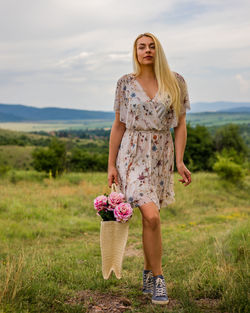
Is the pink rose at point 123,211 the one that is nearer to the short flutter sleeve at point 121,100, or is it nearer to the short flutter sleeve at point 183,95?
the short flutter sleeve at point 121,100

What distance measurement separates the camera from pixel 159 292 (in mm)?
3336

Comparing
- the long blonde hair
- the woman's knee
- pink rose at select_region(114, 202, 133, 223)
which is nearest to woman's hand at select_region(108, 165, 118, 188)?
pink rose at select_region(114, 202, 133, 223)

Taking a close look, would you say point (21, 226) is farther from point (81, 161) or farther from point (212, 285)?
point (81, 161)

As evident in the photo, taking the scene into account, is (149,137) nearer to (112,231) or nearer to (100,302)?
(112,231)

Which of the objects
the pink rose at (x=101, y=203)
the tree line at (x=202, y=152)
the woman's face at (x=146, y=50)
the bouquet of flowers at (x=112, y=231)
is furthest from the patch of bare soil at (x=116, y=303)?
the tree line at (x=202, y=152)

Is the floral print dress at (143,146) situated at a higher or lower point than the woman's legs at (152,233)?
higher

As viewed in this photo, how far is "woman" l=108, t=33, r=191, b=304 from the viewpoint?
3.40 meters

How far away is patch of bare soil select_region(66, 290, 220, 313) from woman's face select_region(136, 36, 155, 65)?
2131 mm

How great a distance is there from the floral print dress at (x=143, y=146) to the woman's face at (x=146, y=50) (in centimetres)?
21

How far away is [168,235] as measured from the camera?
28.7 ft

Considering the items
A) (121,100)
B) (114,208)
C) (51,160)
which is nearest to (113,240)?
(114,208)

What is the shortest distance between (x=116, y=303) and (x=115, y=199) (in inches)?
35.8

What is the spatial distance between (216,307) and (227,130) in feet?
181

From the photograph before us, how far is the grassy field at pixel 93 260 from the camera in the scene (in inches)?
129
